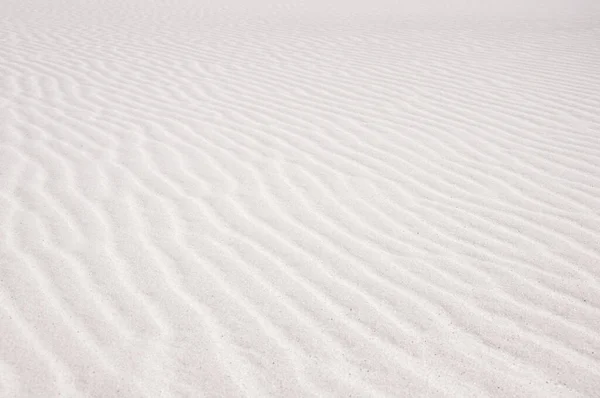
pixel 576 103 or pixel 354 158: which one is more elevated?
pixel 576 103

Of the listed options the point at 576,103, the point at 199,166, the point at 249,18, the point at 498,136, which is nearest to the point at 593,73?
the point at 576,103

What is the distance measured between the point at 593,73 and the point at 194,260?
17.1 feet

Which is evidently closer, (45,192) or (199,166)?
(45,192)

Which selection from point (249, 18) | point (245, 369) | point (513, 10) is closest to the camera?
point (245, 369)

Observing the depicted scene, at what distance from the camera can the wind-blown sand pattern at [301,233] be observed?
6.76 feet

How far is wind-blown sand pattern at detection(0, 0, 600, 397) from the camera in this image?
2061 mm

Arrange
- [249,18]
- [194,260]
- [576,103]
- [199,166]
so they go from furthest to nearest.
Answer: [249,18] < [576,103] < [199,166] < [194,260]

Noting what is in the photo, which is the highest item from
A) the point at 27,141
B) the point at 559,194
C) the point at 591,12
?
the point at 591,12

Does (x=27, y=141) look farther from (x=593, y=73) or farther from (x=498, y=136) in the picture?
(x=593, y=73)

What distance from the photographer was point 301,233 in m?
2.91

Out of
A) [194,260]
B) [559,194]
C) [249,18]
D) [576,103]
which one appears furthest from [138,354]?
[249,18]

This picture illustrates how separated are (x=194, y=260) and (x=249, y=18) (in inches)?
342

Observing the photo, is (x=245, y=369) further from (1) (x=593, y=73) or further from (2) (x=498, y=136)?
(1) (x=593, y=73)

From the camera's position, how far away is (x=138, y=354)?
6.87 feet
